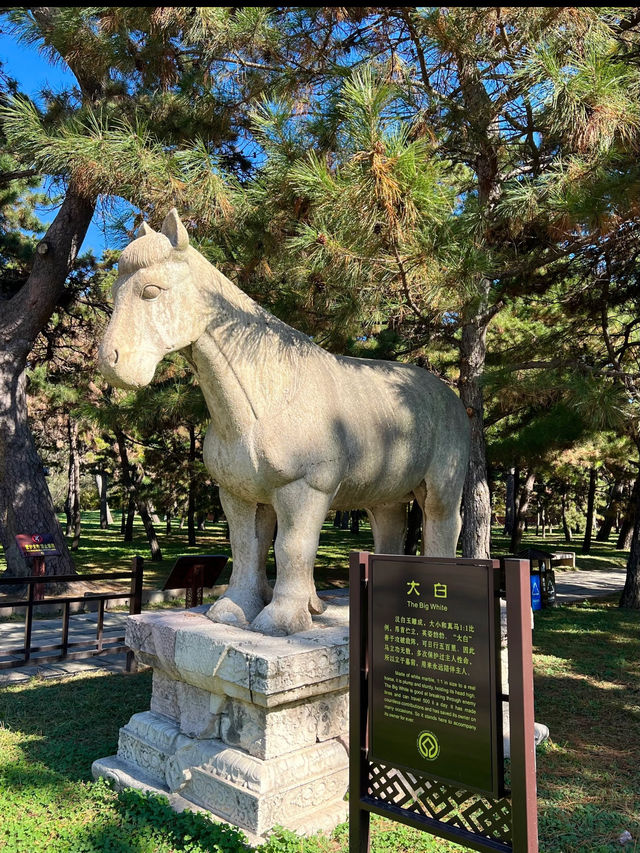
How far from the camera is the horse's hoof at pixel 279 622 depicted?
3.41m

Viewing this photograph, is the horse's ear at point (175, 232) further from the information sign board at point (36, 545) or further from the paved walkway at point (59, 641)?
the information sign board at point (36, 545)

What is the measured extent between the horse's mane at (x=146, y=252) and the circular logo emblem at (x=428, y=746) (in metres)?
2.46

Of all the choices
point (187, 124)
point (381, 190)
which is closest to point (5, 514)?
point (187, 124)

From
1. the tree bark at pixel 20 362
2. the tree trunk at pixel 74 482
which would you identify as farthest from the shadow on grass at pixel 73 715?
the tree trunk at pixel 74 482

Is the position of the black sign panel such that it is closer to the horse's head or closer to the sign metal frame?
the sign metal frame

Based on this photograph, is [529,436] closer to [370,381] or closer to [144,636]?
[370,381]

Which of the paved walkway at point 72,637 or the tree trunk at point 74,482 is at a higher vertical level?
the tree trunk at point 74,482

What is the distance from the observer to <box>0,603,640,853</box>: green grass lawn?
3.00 metres

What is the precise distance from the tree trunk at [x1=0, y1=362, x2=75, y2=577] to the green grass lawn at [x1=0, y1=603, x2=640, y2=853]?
14.3 ft

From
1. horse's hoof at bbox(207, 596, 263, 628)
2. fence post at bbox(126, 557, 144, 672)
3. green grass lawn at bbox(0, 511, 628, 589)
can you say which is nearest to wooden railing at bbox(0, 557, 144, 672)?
fence post at bbox(126, 557, 144, 672)

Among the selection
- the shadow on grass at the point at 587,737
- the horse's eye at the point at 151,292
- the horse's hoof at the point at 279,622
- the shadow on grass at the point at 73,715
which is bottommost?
the shadow on grass at the point at 73,715

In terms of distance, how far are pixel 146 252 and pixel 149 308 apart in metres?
0.28

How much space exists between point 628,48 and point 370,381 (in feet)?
13.2

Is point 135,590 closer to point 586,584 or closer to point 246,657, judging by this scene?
point 246,657
